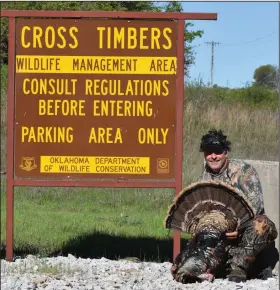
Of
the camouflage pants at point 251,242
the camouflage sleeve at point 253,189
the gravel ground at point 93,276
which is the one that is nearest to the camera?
the gravel ground at point 93,276

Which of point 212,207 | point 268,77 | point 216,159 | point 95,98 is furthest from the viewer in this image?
point 268,77

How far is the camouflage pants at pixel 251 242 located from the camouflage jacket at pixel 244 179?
19 cm

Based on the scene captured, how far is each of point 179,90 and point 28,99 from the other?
166cm

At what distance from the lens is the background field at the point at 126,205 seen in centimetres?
1066

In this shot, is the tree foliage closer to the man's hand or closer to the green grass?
the green grass

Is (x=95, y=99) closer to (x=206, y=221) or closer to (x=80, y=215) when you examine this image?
(x=206, y=221)

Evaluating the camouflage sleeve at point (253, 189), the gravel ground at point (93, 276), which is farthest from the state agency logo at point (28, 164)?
the camouflage sleeve at point (253, 189)

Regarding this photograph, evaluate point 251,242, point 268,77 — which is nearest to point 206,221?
point 251,242

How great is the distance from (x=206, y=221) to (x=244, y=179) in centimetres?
59

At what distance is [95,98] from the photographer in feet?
29.6

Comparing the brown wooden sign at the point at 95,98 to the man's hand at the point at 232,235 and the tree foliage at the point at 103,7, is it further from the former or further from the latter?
the tree foliage at the point at 103,7

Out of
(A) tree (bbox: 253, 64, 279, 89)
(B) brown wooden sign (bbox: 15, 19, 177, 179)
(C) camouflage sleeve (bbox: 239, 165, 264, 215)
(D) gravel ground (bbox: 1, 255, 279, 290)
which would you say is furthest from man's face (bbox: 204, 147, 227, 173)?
(A) tree (bbox: 253, 64, 279, 89)

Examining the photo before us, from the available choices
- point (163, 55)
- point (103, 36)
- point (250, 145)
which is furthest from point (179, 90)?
point (250, 145)

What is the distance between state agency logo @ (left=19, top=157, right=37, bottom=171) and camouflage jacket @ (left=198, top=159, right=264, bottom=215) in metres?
1.91
